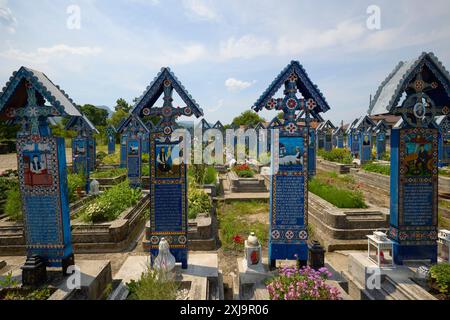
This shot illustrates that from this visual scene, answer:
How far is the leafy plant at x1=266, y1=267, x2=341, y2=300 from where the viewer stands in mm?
4410

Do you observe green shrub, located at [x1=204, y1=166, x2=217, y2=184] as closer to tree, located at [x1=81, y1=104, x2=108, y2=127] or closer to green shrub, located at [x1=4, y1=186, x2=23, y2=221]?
green shrub, located at [x1=4, y1=186, x2=23, y2=221]

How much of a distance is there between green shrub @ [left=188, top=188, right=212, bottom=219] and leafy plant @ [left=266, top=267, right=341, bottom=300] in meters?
5.10

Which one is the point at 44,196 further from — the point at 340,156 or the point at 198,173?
the point at 340,156

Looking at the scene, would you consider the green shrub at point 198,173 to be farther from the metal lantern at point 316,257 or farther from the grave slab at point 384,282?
the grave slab at point 384,282

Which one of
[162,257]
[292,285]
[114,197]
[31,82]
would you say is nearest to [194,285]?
[162,257]

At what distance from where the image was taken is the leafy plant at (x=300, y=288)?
4.41 meters

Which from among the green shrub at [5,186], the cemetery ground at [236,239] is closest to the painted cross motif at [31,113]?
the cemetery ground at [236,239]

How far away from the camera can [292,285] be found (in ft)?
15.1

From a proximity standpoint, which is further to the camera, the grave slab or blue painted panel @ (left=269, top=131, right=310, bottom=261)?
blue painted panel @ (left=269, top=131, right=310, bottom=261)

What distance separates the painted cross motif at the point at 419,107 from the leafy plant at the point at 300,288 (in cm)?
417

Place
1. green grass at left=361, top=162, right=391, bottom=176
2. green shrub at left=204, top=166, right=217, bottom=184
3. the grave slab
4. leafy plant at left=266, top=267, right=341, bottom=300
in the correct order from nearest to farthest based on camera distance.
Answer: leafy plant at left=266, top=267, right=341, bottom=300, the grave slab, green shrub at left=204, top=166, right=217, bottom=184, green grass at left=361, top=162, right=391, bottom=176

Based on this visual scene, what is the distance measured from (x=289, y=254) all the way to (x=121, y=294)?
12.3 ft

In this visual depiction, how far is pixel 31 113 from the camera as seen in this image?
554cm

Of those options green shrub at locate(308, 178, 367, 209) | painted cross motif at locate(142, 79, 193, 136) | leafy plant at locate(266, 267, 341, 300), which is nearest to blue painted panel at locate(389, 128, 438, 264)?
leafy plant at locate(266, 267, 341, 300)
